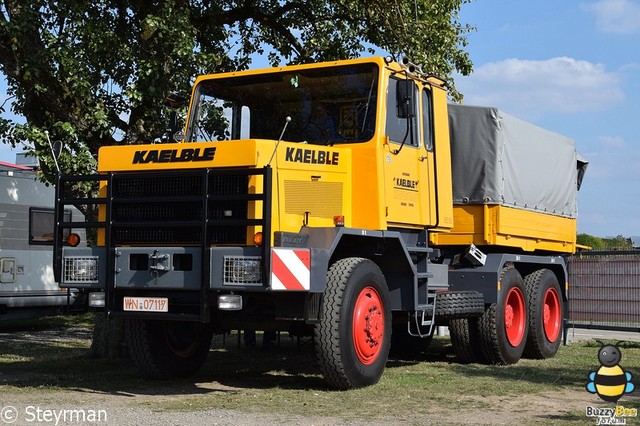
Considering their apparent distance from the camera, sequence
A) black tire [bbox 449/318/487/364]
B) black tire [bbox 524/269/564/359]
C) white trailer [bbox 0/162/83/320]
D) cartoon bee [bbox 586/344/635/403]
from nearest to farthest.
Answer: cartoon bee [bbox 586/344/635/403] → black tire [bbox 449/318/487/364] → black tire [bbox 524/269/564/359] → white trailer [bbox 0/162/83/320]

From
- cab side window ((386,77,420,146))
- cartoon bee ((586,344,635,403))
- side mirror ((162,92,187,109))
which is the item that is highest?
side mirror ((162,92,187,109))

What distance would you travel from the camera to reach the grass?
907 centimetres

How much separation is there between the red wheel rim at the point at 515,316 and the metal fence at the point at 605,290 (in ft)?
10.9

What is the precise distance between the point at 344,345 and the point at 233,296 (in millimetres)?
1244

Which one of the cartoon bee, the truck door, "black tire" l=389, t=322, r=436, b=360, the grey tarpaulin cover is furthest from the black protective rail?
"black tire" l=389, t=322, r=436, b=360

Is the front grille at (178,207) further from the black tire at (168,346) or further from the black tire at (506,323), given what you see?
the black tire at (506,323)

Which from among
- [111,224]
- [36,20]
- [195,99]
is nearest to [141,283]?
[111,224]

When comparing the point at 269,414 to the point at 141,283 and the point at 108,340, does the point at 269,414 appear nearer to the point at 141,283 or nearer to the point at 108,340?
the point at 141,283

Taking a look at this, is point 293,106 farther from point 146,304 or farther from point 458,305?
point 458,305

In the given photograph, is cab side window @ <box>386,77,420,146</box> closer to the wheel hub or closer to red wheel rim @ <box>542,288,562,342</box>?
the wheel hub

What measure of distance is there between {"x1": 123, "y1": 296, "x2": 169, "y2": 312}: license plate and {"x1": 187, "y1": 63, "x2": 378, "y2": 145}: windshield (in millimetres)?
2388

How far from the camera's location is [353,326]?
9.84 metres

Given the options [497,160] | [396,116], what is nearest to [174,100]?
[396,116]

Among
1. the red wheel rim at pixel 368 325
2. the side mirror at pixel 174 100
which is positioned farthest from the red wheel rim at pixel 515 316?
the side mirror at pixel 174 100
